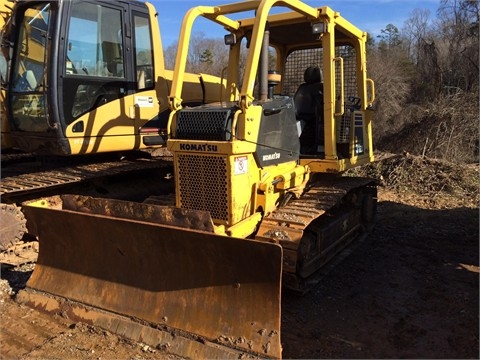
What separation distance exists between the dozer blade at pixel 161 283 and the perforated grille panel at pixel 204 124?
102 centimetres

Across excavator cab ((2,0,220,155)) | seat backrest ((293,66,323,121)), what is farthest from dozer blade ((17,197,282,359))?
seat backrest ((293,66,323,121))

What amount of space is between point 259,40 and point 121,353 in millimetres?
2895

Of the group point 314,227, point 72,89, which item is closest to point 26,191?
point 72,89

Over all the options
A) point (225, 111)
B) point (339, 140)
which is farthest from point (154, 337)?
point (339, 140)

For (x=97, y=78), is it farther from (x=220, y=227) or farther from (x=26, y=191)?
(x=220, y=227)

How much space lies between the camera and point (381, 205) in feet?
28.1

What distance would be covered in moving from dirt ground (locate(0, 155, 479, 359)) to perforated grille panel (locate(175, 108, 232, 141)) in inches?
68.7

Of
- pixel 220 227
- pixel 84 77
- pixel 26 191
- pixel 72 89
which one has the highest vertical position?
pixel 84 77

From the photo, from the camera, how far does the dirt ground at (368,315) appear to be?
12.5 ft

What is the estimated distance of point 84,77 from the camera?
5.73m

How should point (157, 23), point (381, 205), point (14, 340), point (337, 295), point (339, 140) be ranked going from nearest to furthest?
point (14, 340) → point (337, 295) → point (339, 140) → point (157, 23) → point (381, 205)

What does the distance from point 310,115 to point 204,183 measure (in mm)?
2074

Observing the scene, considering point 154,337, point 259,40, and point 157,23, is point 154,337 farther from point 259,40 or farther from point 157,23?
point 157,23

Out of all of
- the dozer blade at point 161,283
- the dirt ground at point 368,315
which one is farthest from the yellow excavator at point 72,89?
the dirt ground at point 368,315
